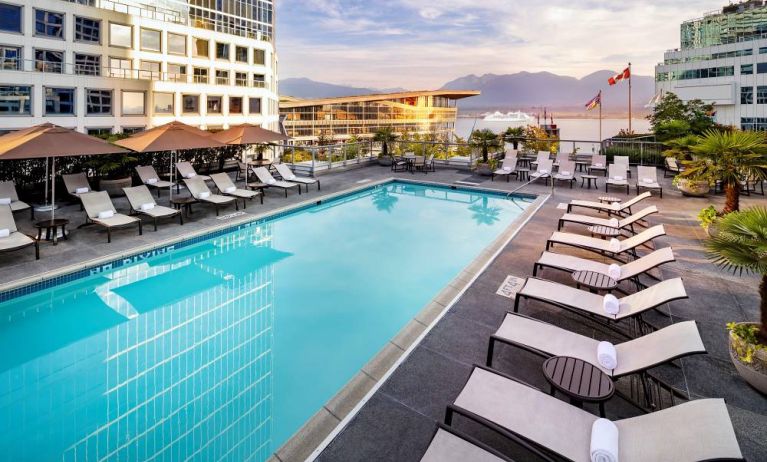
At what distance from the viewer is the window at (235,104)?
4305 cm

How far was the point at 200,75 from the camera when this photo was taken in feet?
132

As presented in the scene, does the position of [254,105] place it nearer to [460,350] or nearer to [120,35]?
[120,35]

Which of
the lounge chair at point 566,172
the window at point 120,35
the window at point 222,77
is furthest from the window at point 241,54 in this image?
the lounge chair at point 566,172

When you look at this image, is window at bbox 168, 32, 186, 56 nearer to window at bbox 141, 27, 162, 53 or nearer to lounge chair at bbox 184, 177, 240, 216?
window at bbox 141, 27, 162, 53

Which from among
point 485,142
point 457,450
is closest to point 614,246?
point 457,450

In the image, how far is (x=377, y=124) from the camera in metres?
80.8

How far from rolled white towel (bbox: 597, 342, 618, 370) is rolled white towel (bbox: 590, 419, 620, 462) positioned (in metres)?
0.85

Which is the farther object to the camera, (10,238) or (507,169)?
(507,169)

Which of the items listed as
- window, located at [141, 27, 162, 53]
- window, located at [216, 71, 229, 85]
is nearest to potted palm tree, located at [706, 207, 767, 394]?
window, located at [141, 27, 162, 53]

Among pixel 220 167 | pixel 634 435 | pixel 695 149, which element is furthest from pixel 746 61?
pixel 634 435

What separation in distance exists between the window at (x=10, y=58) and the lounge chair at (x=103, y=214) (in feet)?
94.6

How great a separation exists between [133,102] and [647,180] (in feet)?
122

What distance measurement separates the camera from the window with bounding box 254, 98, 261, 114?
148 feet

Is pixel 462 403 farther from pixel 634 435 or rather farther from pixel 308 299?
pixel 308 299
